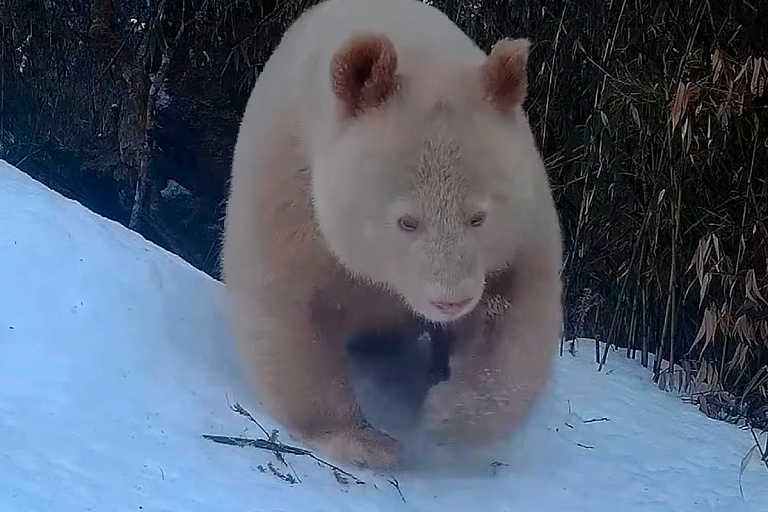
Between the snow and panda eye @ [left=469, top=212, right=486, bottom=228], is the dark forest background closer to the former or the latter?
the snow

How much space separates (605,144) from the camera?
155 inches

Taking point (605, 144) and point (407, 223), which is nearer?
point (407, 223)

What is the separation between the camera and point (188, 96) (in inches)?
247

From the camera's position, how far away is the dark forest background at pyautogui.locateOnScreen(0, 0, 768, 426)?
3598 millimetres

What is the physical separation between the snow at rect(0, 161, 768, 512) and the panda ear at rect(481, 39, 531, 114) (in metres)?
0.86

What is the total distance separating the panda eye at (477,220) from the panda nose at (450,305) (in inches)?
6.3

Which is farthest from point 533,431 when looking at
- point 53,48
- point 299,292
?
point 53,48

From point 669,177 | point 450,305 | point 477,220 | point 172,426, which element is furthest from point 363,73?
point 669,177

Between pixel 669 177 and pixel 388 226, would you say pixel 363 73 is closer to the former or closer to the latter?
A: pixel 388 226

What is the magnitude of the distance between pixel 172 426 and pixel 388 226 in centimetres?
61

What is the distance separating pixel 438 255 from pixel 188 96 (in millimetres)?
4562

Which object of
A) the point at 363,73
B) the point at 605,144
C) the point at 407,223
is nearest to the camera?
the point at 407,223

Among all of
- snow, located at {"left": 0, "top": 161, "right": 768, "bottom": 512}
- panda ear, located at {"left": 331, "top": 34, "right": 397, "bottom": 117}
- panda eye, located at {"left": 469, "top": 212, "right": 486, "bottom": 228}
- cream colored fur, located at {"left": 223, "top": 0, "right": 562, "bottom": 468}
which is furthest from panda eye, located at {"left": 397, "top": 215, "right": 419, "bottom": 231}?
snow, located at {"left": 0, "top": 161, "right": 768, "bottom": 512}

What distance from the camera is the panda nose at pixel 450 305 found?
204 centimetres
